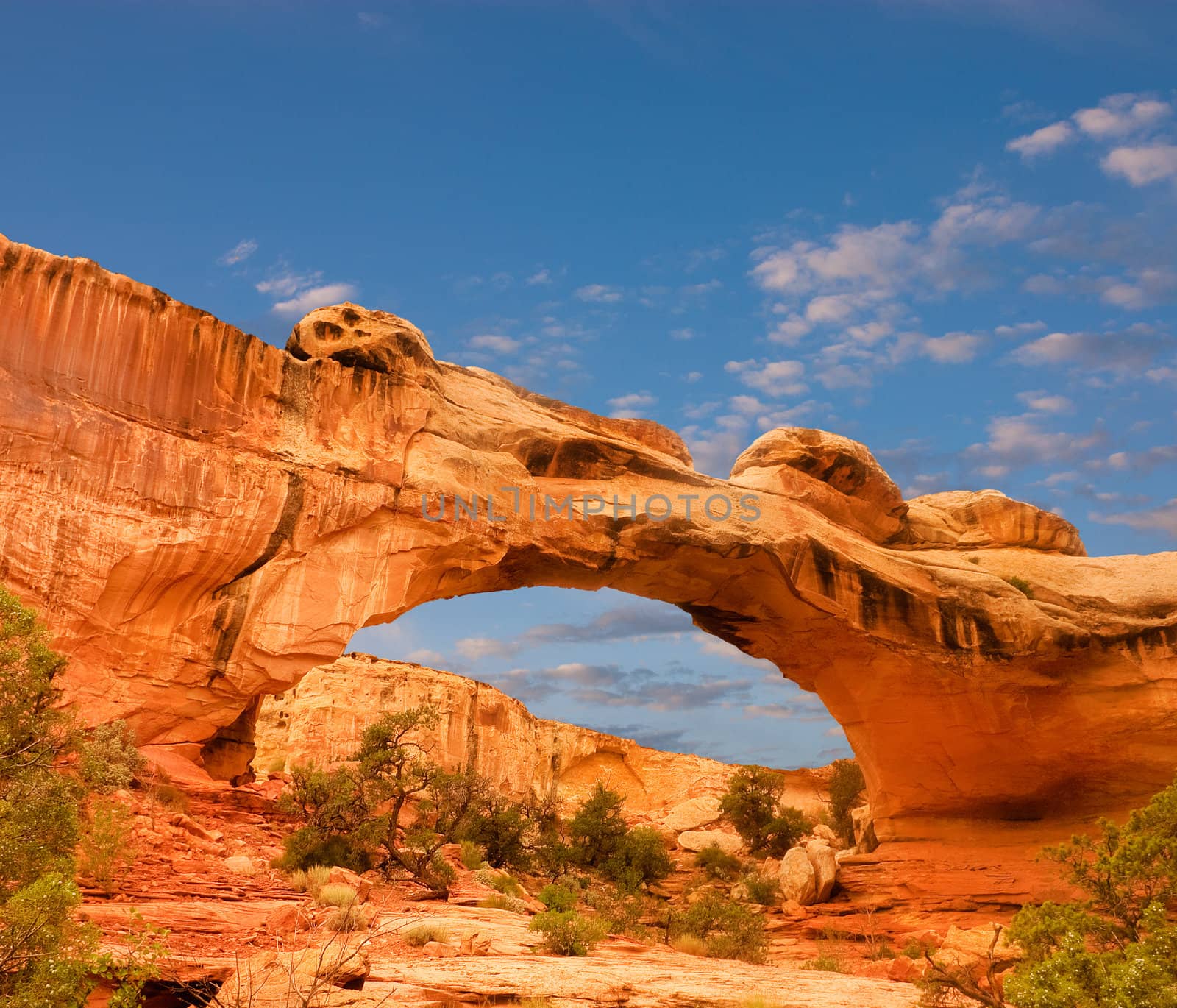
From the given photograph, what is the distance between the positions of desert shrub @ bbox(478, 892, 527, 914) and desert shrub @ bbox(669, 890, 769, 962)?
313 centimetres

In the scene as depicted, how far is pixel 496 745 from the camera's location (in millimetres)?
38031

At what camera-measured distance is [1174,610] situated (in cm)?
2083

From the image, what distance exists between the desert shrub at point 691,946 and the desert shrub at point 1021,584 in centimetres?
1058

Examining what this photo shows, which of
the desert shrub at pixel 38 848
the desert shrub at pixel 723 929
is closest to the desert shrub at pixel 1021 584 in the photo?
the desert shrub at pixel 723 929

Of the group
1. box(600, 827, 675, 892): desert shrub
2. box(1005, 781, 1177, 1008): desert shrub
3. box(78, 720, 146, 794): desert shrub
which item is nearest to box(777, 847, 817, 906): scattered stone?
box(600, 827, 675, 892): desert shrub

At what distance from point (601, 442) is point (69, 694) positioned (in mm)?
10043

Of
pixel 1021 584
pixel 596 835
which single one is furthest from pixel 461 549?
pixel 596 835

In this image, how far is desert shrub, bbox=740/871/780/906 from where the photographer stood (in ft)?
74.7

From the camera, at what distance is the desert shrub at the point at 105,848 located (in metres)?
11.1

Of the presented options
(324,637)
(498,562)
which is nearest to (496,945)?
(324,637)

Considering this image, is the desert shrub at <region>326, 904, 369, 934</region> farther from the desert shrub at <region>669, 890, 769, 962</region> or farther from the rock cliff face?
the rock cliff face

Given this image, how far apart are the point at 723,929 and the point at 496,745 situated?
2109 centimetres

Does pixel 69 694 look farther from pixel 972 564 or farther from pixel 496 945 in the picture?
pixel 972 564

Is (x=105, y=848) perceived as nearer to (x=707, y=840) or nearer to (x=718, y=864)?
(x=718, y=864)
